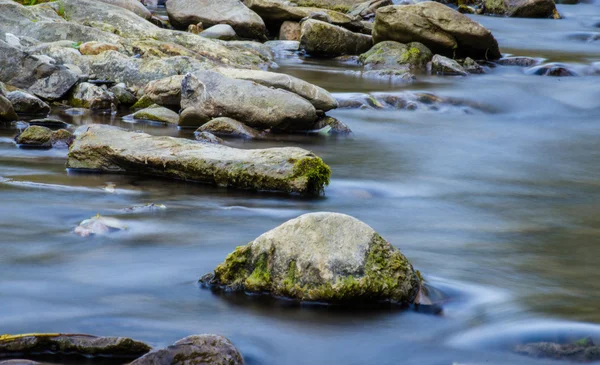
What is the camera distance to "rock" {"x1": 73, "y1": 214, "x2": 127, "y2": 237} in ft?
15.4

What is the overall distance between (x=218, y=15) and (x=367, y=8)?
189 inches

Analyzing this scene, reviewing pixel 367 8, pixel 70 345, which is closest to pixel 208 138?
pixel 70 345

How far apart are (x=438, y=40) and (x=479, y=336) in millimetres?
12546

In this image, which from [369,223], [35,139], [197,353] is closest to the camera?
[197,353]

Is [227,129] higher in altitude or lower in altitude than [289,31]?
lower

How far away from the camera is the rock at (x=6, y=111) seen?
27.6 ft

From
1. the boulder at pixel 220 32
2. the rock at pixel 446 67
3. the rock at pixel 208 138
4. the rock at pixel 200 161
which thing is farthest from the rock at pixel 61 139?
the boulder at pixel 220 32

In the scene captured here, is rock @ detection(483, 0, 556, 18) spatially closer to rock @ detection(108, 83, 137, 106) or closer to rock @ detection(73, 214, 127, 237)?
rock @ detection(108, 83, 137, 106)

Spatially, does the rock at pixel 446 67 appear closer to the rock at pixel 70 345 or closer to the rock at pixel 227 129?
the rock at pixel 227 129

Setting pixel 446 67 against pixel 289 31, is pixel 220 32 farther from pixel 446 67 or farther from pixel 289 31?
pixel 446 67

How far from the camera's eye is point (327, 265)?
11.7ft

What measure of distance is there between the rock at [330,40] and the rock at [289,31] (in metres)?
2.08

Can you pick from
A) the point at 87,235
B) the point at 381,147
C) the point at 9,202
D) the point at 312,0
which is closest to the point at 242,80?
the point at 381,147

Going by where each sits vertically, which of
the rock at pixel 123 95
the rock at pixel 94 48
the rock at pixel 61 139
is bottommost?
the rock at pixel 61 139
